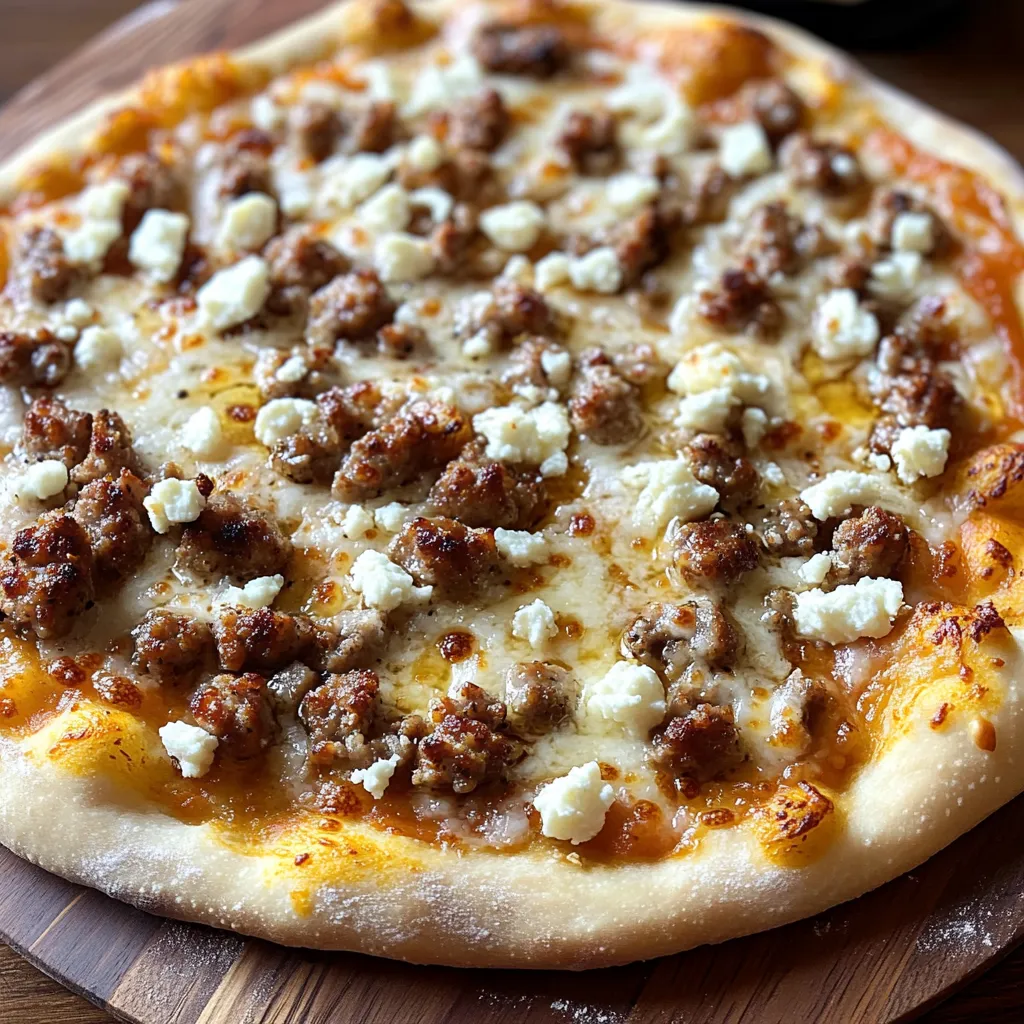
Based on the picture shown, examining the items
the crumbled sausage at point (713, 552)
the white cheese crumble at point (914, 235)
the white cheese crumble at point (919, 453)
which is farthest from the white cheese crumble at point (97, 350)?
the white cheese crumble at point (914, 235)

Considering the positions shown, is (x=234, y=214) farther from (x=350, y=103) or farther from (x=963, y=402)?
(x=963, y=402)

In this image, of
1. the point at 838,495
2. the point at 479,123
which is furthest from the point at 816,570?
the point at 479,123

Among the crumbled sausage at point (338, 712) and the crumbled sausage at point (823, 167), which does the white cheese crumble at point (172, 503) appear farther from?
the crumbled sausage at point (823, 167)

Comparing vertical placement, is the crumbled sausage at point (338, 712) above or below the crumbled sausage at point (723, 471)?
above

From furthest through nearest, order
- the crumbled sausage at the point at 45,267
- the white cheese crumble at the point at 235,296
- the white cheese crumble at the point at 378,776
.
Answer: the crumbled sausage at the point at 45,267, the white cheese crumble at the point at 235,296, the white cheese crumble at the point at 378,776

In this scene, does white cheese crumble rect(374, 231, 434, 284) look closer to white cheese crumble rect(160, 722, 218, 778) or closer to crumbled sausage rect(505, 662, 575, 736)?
crumbled sausage rect(505, 662, 575, 736)

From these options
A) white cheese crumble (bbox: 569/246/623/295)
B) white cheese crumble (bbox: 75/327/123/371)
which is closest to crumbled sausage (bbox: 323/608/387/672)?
white cheese crumble (bbox: 75/327/123/371)

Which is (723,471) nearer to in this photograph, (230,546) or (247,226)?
(230,546)
